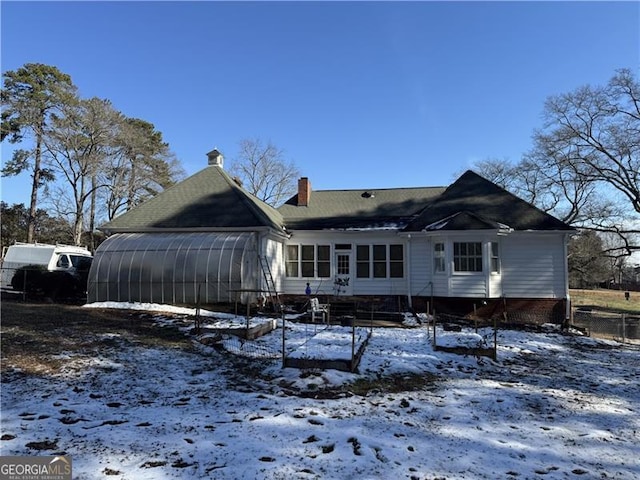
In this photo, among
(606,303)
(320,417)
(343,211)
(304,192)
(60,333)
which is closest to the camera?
(320,417)

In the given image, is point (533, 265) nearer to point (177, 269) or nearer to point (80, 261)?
point (177, 269)

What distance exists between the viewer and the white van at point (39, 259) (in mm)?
18734

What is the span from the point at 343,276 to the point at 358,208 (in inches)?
167

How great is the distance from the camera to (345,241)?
63.4ft

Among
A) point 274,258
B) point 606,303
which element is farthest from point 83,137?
point 606,303

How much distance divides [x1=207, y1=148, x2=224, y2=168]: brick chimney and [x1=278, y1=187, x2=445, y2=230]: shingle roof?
4054mm

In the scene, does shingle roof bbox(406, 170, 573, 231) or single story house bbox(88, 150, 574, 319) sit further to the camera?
shingle roof bbox(406, 170, 573, 231)

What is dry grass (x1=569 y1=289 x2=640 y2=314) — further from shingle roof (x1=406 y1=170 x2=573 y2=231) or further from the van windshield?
the van windshield

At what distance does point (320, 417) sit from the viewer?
5012 millimetres

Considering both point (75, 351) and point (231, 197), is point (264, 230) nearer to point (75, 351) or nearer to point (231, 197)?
point (231, 197)

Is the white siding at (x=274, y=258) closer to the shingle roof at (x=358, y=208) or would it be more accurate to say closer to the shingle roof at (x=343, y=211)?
the shingle roof at (x=343, y=211)

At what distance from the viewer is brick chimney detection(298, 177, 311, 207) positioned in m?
22.2

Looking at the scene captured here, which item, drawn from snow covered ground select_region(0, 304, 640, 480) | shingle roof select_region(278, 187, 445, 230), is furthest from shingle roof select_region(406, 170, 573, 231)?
snow covered ground select_region(0, 304, 640, 480)

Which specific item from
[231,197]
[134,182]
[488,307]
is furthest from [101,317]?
[134,182]
